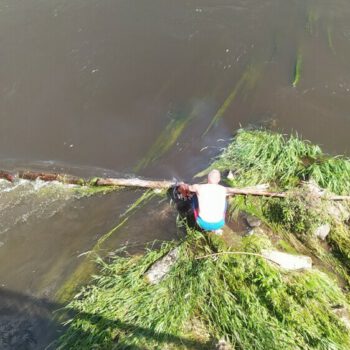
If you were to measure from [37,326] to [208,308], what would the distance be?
216 cm

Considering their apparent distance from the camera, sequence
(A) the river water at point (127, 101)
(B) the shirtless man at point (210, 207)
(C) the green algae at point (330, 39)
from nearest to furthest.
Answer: (B) the shirtless man at point (210, 207), (A) the river water at point (127, 101), (C) the green algae at point (330, 39)

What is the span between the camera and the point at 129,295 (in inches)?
222

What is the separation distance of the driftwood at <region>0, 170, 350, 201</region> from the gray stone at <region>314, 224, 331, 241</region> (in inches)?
19.4

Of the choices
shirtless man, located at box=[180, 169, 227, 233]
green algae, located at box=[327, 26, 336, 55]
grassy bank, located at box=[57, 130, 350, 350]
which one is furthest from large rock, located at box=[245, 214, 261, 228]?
green algae, located at box=[327, 26, 336, 55]

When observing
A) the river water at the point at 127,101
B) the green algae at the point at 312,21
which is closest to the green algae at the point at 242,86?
the river water at the point at 127,101

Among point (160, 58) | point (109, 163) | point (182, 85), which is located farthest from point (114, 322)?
point (160, 58)

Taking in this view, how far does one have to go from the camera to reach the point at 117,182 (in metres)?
7.57

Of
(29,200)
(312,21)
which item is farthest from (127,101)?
(312,21)

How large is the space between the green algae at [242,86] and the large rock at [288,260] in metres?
3.47

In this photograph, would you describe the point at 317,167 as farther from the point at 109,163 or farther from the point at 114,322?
the point at 114,322

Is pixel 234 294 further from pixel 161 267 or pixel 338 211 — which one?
pixel 338 211

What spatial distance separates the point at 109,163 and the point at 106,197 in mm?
938

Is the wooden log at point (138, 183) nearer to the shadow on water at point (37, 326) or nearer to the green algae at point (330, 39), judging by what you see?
the shadow on water at point (37, 326)

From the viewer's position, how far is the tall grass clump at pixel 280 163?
7453 millimetres
